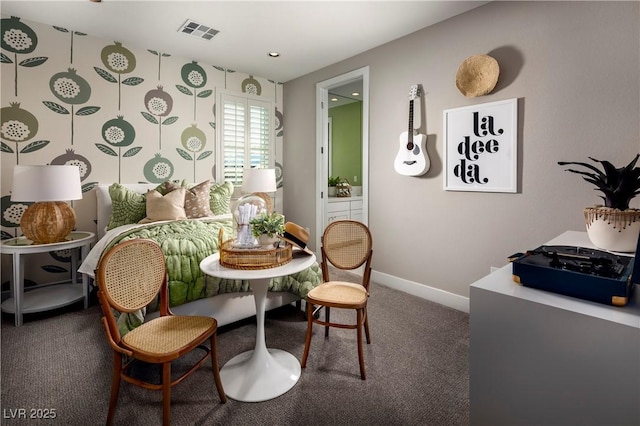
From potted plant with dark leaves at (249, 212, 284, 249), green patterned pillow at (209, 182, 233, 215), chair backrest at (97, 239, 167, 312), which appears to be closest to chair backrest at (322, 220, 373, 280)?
potted plant with dark leaves at (249, 212, 284, 249)

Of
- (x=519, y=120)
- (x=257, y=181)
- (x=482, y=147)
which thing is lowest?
(x=257, y=181)

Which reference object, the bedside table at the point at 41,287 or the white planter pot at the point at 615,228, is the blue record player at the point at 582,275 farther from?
the bedside table at the point at 41,287

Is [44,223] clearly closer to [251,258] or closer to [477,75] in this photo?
[251,258]

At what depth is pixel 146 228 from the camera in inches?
110

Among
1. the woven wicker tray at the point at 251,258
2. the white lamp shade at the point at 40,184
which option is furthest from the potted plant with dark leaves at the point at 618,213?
the white lamp shade at the point at 40,184

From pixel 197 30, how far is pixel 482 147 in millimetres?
2921

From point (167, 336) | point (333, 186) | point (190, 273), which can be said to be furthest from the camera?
point (333, 186)

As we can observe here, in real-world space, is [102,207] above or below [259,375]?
above

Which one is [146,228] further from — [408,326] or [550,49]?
[550,49]

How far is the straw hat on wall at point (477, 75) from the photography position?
259cm

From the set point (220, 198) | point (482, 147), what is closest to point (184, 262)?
point (220, 198)

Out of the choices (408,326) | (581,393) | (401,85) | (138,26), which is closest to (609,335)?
(581,393)

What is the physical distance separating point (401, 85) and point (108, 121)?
3.18m

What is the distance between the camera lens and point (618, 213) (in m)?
1.25
